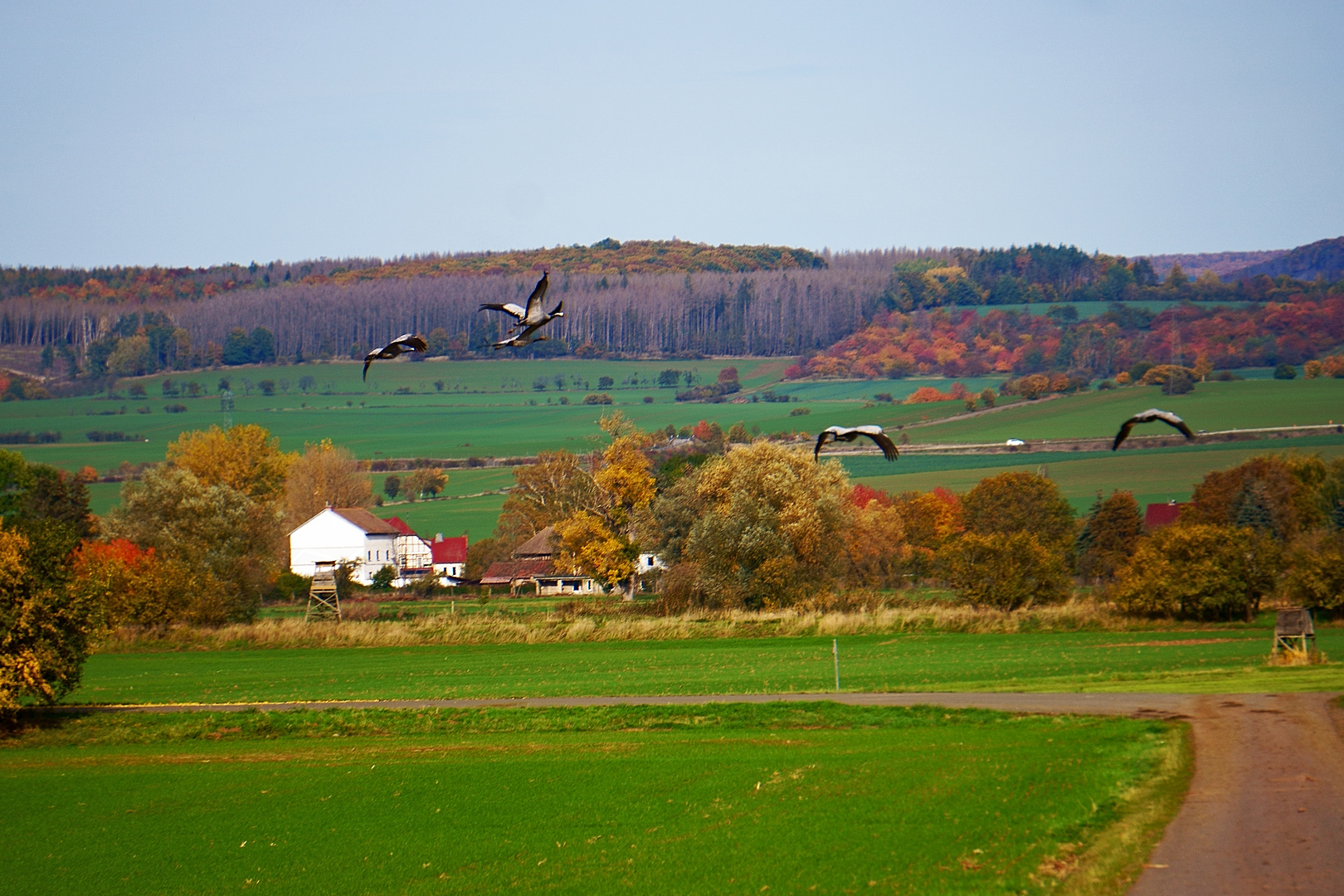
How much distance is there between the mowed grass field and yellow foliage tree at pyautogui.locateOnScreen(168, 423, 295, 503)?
6072cm

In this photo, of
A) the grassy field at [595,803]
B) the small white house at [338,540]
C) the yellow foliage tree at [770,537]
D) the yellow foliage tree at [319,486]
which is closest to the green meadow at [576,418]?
the yellow foliage tree at [319,486]

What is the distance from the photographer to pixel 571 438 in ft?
479

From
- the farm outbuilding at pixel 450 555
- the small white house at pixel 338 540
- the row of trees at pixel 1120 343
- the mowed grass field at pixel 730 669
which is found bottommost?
the farm outbuilding at pixel 450 555

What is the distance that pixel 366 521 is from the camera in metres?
94.0

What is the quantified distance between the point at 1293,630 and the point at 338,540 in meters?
74.3

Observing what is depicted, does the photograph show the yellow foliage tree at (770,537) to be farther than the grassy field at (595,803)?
Yes

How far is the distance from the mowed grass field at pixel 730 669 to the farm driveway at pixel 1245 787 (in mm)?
2440

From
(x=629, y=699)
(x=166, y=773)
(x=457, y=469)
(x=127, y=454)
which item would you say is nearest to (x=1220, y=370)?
(x=457, y=469)

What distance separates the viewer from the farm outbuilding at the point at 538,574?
8200cm

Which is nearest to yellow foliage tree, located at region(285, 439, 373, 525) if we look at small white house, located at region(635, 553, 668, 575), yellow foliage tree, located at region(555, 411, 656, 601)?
small white house, located at region(635, 553, 668, 575)

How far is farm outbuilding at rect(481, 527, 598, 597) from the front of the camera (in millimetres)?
82000

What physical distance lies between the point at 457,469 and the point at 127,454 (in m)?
37.4

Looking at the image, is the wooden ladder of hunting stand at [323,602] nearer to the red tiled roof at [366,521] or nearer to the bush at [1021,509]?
the red tiled roof at [366,521]

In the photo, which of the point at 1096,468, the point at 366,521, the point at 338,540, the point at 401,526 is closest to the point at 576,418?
the point at 401,526
